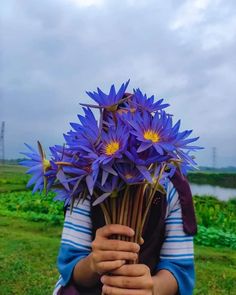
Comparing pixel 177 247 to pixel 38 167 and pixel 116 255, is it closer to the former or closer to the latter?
pixel 116 255

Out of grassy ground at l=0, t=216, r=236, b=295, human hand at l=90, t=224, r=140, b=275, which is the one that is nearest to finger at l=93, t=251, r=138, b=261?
human hand at l=90, t=224, r=140, b=275

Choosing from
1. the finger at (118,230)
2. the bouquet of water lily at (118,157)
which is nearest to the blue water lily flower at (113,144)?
the bouquet of water lily at (118,157)

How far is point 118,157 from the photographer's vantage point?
4.05 ft

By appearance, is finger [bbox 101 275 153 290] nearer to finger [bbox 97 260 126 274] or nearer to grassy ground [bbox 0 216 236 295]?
finger [bbox 97 260 126 274]

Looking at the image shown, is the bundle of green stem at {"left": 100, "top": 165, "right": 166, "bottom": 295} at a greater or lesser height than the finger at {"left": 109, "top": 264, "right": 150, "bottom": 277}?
greater

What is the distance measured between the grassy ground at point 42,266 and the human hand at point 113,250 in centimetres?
345

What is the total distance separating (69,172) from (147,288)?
41 centimetres

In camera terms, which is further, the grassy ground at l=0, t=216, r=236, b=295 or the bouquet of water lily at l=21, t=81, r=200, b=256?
the grassy ground at l=0, t=216, r=236, b=295

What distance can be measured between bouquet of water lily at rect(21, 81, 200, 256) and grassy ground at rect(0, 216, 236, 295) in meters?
3.49

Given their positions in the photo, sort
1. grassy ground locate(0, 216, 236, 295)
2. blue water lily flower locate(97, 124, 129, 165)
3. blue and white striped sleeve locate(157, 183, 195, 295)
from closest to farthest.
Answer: blue water lily flower locate(97, 124, 129, 165)
blue and white striped sleeve locate(157, 183, 195, 295)
grassy ground locate(0, 216, 236, 295)

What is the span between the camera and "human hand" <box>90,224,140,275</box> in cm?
130

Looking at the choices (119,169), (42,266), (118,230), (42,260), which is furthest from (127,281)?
(42,260)

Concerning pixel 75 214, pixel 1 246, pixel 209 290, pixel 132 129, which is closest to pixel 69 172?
pixel 132 129

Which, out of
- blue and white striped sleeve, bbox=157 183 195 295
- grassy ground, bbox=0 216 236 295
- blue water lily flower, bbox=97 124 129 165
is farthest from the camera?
grassy ground, bbox=0 216 236 295
